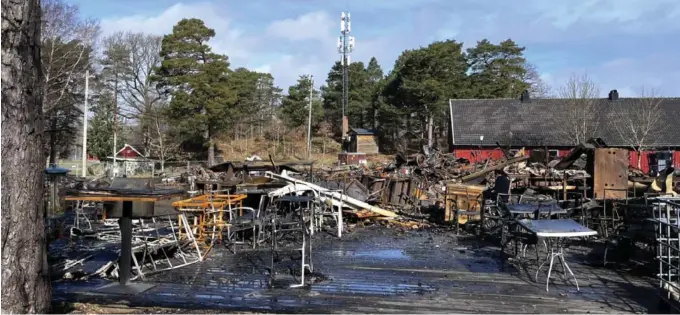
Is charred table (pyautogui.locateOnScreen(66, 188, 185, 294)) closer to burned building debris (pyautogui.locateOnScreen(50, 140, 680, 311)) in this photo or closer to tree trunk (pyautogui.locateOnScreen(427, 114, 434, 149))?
burned building debris (pyautogui.locateOnScreen(50, 140, 680, 311))

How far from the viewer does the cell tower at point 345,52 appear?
51.2m

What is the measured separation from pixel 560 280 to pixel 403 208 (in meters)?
9.69

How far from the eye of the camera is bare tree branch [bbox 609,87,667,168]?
111 feet

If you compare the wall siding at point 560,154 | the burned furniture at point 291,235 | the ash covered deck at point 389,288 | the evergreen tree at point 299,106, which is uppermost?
the evergreen tree at point 299,106

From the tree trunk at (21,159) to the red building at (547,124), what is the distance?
3374cm

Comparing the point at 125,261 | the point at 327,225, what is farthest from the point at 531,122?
the point at 125,261

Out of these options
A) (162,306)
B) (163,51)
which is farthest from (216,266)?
(163,51)

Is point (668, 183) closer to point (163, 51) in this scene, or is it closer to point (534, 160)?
point (534, 160)

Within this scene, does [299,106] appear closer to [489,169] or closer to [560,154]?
[560,154]

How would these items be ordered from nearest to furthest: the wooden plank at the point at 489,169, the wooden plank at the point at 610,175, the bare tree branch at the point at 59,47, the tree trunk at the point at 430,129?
the wooden plank at the point at 610,175 < the wooden plank at the point at 489,169 < the bare tree branch at the point at 59,47 < the tree trunk at the point at 430,129

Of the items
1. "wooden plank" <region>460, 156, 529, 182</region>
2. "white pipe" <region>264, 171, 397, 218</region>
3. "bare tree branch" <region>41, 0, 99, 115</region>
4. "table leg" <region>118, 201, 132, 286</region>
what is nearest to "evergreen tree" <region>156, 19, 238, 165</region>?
"bare tree branch" <region>41, 0, 99, 115</region>

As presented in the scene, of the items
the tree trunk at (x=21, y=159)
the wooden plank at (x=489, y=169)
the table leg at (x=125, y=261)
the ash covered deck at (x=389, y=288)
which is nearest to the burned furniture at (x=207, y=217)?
the ash covered deck at (x=389, y=288)

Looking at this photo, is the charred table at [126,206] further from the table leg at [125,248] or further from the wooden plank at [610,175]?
the wooden plank at [610,175]

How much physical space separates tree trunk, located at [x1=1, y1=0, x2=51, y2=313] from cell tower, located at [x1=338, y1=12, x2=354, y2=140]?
46.3 m
